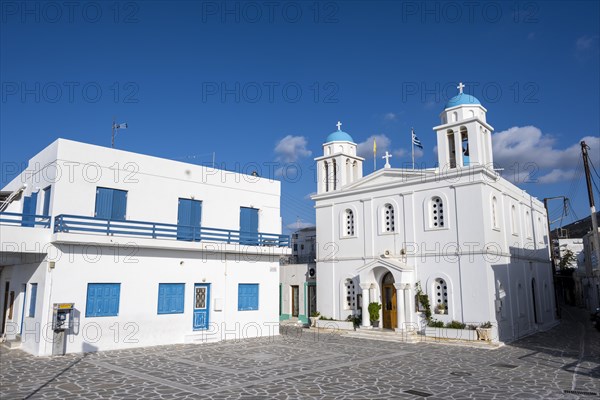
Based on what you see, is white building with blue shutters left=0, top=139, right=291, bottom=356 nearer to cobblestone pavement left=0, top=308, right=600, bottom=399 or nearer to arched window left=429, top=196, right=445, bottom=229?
cobblestone pavement left=0, top=308, right=600, bottom=399

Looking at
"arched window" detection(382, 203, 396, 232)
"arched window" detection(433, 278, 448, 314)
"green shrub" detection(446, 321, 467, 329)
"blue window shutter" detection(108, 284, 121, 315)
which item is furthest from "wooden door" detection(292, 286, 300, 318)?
"blue window shutter" detection(108, 284, 121, 315)

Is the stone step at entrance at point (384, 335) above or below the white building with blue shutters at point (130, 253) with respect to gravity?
below

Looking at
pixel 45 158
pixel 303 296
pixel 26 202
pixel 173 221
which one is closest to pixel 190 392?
pixel 173 221

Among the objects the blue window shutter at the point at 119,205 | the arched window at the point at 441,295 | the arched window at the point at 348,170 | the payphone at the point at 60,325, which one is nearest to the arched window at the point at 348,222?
the arched window at the point at 348,170

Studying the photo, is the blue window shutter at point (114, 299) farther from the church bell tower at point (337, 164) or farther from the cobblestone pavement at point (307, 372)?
the church bell tower at point (337, 164)

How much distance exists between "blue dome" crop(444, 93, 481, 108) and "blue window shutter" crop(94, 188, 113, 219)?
15837mm

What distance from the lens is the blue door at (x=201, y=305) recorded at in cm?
1877

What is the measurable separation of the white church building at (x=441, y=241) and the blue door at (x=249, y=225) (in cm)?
505

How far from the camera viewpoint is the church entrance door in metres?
22.3

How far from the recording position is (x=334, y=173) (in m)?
27.2

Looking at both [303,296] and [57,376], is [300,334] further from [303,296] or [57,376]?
[57,376]

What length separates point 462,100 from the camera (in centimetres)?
2239

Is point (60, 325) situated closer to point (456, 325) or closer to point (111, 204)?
point (111, 204)

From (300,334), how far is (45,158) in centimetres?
1344
